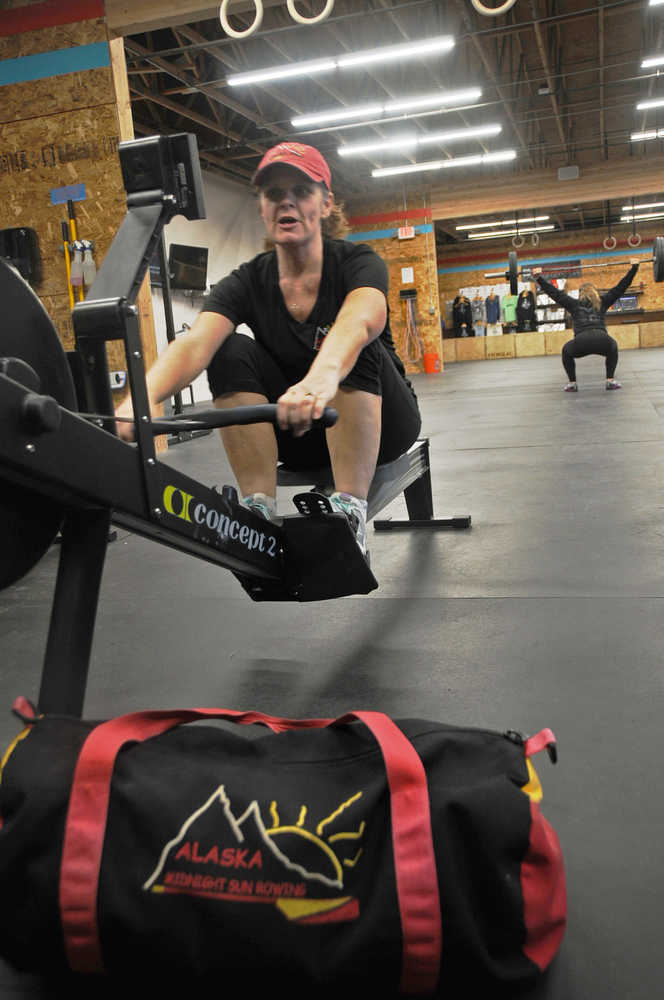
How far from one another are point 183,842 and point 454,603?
1.28 m

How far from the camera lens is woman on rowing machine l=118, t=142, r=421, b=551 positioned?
67.2 inches

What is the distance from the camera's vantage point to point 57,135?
5.02 meters

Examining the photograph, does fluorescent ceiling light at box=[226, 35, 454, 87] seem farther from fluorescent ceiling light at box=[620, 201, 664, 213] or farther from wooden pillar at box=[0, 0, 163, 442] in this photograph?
fluorescent ceiling light at box=[620, 201, 664, 213]

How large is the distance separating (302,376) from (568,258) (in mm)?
21186

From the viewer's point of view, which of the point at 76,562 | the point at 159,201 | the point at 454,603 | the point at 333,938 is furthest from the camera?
the point at 454,603

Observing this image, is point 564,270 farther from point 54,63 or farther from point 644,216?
point 54,63

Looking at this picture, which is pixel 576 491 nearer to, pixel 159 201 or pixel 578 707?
pixel 578 707

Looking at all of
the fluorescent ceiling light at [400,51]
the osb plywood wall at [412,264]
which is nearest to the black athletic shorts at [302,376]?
the fluorescent ceiling light at [400,51]

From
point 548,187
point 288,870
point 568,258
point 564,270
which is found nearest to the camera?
point 288,870

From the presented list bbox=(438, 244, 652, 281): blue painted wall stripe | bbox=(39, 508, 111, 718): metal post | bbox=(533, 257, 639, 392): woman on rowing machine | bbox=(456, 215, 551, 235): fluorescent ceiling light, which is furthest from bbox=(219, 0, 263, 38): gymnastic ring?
bbox=(438, 244, 652, 281): blue painted wall stripe

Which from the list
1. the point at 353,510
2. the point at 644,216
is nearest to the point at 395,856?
the point at 353,510

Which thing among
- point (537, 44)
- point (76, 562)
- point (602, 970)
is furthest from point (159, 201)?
point (537, 44)

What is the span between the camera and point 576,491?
3129 mm

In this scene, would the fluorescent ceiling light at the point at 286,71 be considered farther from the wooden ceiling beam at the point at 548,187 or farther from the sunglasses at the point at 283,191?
the wooden ceiling beam at the point at 548,187
